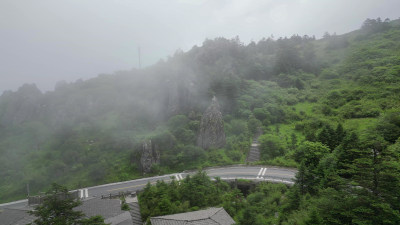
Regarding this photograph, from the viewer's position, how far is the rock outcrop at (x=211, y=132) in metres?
32.8

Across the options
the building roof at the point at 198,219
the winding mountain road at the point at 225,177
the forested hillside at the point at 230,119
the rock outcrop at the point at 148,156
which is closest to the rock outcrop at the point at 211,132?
the forested hillside at the point at 230,119

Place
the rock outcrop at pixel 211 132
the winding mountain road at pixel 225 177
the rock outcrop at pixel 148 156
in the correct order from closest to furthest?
the winding mountain road at pixel 225 177
the rock outcrop at pixel 148 156
the rock outcrop at pixel 211 132

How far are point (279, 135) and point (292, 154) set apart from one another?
18.2ft

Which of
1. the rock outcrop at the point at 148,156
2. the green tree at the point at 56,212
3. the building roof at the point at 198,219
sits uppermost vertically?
the green tree at the point at 56,212

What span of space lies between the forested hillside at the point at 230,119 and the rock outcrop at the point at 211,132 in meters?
1.29

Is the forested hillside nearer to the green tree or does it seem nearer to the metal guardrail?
the metal guardrail

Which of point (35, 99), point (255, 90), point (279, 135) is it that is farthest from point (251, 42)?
point (35, 99)

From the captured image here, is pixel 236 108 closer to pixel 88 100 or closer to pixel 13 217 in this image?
pixel 88 100

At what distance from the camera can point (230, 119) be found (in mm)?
39688

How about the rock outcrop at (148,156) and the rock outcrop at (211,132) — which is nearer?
the rock outcrop at (148,156)

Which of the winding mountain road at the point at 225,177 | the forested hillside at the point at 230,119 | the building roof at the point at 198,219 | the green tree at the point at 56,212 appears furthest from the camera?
the winding mountain road at the point at 225,177

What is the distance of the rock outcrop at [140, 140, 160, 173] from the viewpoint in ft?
96.2

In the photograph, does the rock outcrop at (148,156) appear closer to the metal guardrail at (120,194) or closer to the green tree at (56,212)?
the metal guardrail at (120,194)

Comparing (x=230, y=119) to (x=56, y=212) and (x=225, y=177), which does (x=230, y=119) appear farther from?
(x=56, y=212)
